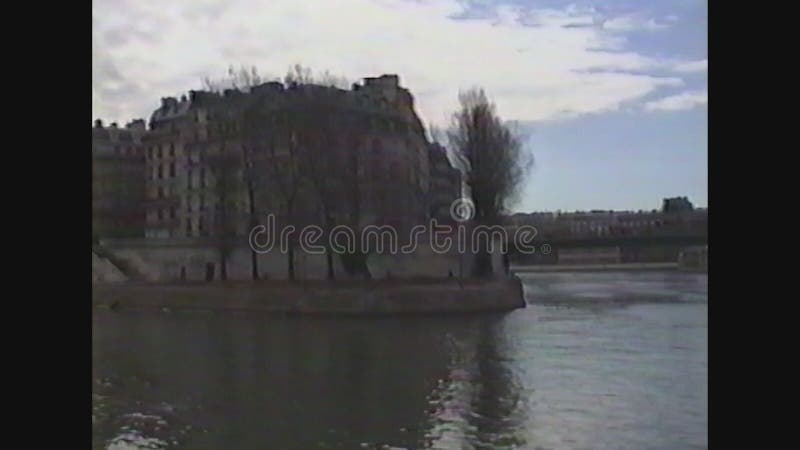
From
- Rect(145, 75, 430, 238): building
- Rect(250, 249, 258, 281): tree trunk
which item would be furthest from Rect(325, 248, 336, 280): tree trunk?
Rect(250, 249, 258, 281): tree trunk

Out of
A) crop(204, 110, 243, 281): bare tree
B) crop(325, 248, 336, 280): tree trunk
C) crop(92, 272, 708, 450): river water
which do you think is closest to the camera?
crop(92, 272, 708, 450): river water

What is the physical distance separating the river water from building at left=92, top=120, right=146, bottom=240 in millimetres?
5203

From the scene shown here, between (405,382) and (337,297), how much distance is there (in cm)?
675

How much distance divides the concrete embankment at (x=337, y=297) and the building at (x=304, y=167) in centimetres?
120

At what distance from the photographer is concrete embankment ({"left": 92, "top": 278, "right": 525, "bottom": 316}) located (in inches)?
551

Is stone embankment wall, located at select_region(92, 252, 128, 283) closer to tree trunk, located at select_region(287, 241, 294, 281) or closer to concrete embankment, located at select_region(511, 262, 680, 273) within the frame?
tree trunk, located at select_region(287, 241, 294, 281)

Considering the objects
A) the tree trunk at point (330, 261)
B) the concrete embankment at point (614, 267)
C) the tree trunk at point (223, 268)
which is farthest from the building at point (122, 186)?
the concrete embankment at point (614, 267)

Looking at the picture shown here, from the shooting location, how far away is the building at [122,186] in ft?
Result: 60.1

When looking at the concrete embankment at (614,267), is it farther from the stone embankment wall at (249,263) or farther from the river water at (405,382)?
the river water at (405,382)
